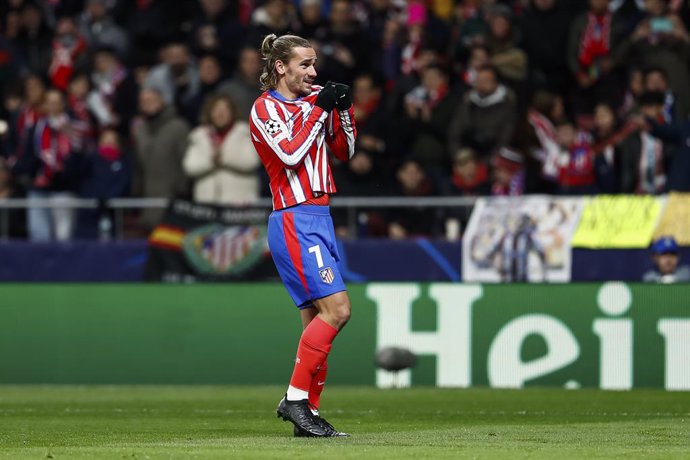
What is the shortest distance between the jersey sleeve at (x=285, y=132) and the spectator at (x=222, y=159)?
28.6ft

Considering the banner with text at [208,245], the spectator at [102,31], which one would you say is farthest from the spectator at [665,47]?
the spectator at [102,31]

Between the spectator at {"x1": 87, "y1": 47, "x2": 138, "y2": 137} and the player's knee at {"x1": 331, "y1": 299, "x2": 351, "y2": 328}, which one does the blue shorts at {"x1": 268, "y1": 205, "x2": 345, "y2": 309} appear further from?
the spectator at {"x1": 87, "y1": 47, "x2": 138, "y2": 137}

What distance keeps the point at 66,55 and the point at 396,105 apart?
5625mm

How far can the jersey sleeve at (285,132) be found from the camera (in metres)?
9.68

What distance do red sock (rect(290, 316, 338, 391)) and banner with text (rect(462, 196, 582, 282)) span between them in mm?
7590

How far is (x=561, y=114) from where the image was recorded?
61.6 ft

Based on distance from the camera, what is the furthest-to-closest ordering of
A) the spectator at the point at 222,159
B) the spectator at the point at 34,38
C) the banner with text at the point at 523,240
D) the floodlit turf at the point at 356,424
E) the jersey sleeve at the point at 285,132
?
the spectator at the point at 34,38 < the spectator at the point at 222,159 < the banner with text at the point at 523,240 < the jersey sleeve at the point at 285,132 < the floodlit turf at the point at 356,424

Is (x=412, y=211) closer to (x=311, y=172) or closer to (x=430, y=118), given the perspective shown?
(x=430, y=118)

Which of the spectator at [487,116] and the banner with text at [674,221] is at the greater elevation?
the spectator at [487,116]

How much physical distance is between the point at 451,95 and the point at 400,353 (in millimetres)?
4579

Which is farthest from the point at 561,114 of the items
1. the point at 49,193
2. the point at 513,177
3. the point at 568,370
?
the point at 49,193

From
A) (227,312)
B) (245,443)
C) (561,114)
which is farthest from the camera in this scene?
(561,114)

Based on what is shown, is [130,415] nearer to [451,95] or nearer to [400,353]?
[400,353]

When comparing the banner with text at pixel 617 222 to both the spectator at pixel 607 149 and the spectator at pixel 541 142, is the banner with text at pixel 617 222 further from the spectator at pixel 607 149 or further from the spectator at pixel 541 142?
the spectator at pixel 541 142
